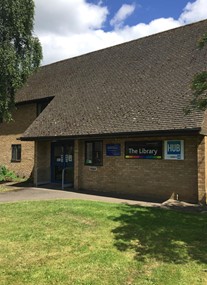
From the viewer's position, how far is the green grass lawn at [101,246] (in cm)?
506

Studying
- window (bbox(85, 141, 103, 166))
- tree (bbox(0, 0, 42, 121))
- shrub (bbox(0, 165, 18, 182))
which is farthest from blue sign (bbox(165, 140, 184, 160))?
shrub (bbox(0, 165, 18, 182))

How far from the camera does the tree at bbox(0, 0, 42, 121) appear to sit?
54.1ft

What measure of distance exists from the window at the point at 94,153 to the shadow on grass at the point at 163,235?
5.16 metres

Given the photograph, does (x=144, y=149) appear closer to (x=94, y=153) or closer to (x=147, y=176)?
(x=147, y=176)

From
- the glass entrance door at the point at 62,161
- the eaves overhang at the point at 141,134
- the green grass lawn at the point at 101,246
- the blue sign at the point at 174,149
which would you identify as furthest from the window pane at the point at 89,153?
the green grass lawn at the point at 101,246

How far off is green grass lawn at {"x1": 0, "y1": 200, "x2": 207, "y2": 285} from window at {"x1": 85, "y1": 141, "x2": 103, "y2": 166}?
5.04m

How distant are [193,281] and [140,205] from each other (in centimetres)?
642

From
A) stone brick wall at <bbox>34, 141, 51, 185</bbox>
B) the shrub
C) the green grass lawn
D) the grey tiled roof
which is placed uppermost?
the grey tiled roof

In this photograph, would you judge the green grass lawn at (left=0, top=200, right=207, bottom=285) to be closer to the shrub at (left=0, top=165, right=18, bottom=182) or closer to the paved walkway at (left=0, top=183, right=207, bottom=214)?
the paved walkway at (left=0, top=183, right=207, bottom=214)

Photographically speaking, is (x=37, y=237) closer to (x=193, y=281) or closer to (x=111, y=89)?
(x=193, y=281)

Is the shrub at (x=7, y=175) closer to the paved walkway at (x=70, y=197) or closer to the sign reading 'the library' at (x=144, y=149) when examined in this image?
the paved walkway at (x=70, y=197)

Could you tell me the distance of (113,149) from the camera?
14.4m

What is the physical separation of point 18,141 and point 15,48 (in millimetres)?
6716

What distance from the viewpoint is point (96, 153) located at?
15.2 metres
